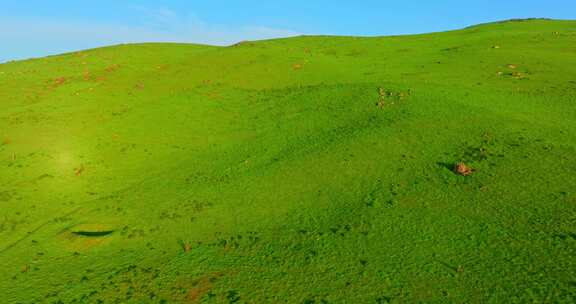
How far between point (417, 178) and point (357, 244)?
26.7 feet

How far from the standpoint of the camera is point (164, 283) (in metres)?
18.3

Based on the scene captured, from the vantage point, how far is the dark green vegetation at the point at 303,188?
1778cm

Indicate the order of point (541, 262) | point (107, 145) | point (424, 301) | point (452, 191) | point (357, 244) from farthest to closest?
point (107, 145)
point (452, 191)
point (357, 244)
point (541, 262)
point (424, 301)

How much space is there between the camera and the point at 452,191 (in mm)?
→ 23781

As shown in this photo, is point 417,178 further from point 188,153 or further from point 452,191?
point 188,153

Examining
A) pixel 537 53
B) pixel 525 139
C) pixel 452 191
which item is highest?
pixel 537 53

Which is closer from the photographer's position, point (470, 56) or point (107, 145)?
point (107, 145)

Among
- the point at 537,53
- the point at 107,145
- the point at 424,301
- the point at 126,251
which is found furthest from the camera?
the point at 537,53

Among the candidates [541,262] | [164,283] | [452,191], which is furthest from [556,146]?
→ [164,283]

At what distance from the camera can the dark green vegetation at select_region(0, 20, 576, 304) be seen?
58.3 ft

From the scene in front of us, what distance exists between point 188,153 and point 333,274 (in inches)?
817

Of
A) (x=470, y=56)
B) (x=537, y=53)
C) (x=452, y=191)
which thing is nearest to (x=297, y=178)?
Result: (x=452, y=191)

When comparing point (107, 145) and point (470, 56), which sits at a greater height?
point (470, 56)

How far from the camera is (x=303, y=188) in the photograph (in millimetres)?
26266
